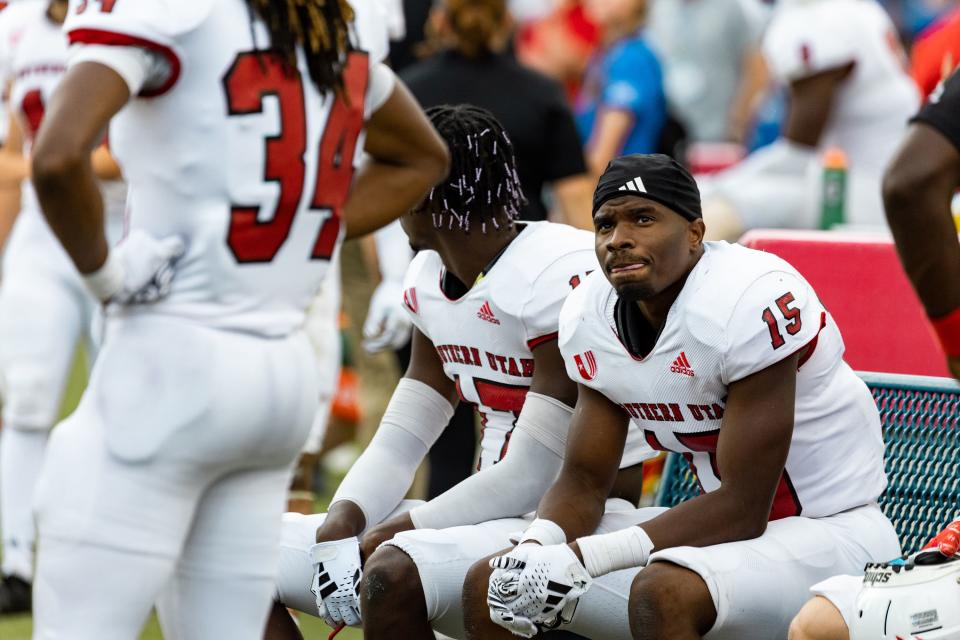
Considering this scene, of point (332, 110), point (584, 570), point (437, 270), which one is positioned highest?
point (332, 110)

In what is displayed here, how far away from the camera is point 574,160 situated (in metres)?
5.88

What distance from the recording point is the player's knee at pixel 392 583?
336 cm

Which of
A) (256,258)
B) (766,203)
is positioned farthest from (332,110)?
(766,203)

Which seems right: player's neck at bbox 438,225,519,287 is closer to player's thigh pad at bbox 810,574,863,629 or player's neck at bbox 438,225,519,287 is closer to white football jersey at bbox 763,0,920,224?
player's thigh pad at bbox 810,574,863,629

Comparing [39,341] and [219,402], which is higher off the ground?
[219,402]

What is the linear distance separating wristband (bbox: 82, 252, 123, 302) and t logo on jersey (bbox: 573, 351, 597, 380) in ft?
3.77

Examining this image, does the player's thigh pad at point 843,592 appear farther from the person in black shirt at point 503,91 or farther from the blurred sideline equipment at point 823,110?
the blurred sideline equipment at point 823,110

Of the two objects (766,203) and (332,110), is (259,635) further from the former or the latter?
(766,203)

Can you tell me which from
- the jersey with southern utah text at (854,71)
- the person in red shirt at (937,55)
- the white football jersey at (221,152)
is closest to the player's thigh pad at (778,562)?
the white football jersey at (221,152)

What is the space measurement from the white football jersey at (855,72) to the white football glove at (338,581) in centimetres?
336

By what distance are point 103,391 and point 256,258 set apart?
313 mm

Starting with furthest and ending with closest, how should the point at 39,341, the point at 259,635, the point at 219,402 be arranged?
the point at 39,341 < the point at 259,635 < the point at 219,402

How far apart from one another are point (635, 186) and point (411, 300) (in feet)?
2.57

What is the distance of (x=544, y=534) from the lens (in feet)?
10.7
